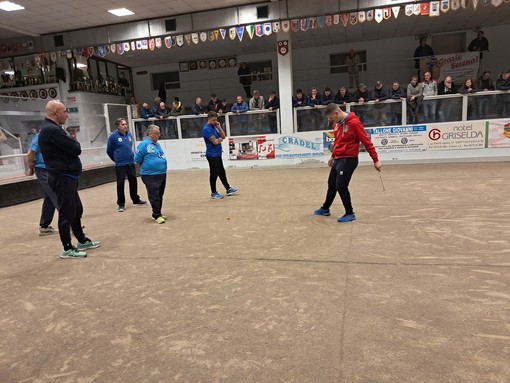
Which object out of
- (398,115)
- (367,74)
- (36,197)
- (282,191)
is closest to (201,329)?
(282,191)

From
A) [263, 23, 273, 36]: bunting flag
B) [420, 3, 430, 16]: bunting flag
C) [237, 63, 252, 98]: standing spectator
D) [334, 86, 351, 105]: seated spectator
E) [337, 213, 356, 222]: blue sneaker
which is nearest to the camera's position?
[337, 213, 356, 222]: blue sneaker

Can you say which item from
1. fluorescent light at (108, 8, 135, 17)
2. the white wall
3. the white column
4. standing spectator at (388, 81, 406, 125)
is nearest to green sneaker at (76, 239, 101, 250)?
the white column

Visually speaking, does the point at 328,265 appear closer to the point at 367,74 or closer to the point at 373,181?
the point at 373,181

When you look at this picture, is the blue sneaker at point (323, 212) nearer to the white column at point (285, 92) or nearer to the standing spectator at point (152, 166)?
the standing spectator at point (152, 166)

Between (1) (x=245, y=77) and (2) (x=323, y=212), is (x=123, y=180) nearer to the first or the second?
(2) (x=323, y=212)

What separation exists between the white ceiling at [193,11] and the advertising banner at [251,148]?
4371 mm

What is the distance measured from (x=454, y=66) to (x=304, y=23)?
827 centimetres

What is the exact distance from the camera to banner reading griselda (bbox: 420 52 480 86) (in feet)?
51.9

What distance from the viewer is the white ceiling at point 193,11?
11.4m

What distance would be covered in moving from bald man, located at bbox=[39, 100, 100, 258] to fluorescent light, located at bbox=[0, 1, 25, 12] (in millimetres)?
9222

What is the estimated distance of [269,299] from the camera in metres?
3.10

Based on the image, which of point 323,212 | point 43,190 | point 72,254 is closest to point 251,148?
point 323,212

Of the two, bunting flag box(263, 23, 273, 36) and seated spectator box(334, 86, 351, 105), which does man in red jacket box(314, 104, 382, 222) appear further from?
bunting flag box(263, 23, 273, 36)

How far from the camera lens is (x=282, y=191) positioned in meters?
8.08
